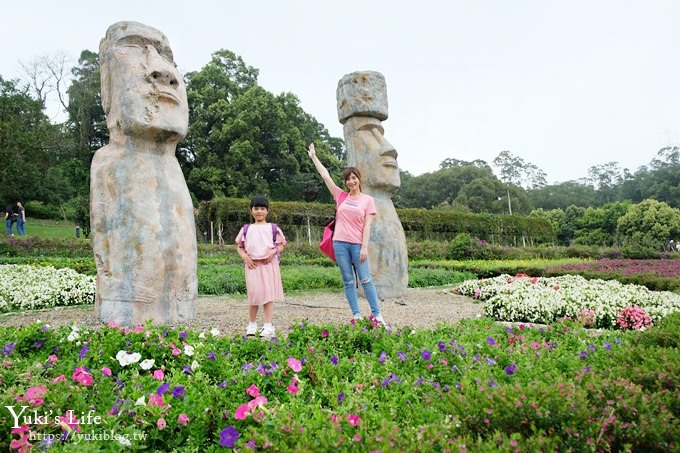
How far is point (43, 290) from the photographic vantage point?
8797 mm

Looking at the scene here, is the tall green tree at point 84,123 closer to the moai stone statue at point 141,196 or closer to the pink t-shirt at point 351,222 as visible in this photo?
the moai stone statue at point 141,196

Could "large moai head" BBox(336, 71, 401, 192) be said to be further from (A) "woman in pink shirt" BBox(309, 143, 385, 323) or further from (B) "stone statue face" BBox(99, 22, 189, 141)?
(B) "stone statue face" BBox(99, 22, 189, 141)

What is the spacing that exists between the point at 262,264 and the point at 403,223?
21639mm

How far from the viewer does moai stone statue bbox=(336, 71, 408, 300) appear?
9336mm

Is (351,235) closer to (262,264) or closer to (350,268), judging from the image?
(350,268)

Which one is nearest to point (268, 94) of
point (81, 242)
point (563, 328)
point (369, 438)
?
point (81, 242)

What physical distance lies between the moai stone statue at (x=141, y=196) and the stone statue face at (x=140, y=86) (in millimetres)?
12

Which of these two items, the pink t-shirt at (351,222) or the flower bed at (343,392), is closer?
the flower bed at (343,392)

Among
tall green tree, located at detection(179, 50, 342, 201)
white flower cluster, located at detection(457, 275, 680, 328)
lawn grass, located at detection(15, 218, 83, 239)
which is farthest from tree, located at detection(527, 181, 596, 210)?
white flower cluster, located at detection(457, 275, 680, 328)

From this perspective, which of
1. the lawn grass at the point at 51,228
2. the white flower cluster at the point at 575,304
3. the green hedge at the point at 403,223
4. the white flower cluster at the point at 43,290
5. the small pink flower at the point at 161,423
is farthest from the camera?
the lawn grass at the point at 51,228

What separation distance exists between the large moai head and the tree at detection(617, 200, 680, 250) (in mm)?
30408

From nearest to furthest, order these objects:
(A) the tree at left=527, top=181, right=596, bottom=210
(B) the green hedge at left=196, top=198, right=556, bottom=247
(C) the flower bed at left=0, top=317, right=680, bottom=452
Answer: (C) the flower bed at left=0, top=317, right=680, bottom=452
(B) the green hedge at left=196, top=198, right=556, bottom=247
(A) the tree at left=527, top=181, right=596, bottom=210

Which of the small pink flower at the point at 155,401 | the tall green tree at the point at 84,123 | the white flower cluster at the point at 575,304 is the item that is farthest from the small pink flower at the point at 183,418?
the tall green tree at the point at 84,123

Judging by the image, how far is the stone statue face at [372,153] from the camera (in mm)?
9555
